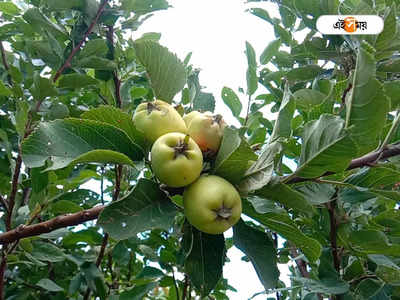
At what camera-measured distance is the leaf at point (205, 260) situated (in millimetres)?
992

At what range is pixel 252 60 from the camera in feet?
5.56

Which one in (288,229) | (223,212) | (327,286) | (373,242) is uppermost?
(223,212)

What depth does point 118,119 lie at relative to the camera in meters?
0.94

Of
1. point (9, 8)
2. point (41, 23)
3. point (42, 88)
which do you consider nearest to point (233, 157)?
point (42, 88)

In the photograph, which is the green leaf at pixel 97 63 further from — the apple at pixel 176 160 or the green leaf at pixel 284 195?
the green leaf at pixel 284 195

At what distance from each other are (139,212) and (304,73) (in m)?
1.25

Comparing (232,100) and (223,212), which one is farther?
(232,100)

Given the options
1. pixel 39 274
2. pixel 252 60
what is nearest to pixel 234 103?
pixel 252 60

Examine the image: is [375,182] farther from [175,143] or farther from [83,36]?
[83,36]

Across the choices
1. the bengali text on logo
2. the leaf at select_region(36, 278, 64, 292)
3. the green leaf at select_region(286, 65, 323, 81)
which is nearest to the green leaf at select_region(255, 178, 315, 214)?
the bengali text on logo

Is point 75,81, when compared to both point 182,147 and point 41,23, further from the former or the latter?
point 182,147

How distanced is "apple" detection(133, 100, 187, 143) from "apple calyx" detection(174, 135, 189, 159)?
0.09 metres

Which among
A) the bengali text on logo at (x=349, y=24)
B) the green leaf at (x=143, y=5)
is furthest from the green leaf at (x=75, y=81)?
the bengali text on logo at (x=349, y=24)

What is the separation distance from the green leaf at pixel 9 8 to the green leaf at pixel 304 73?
1.34 meters
